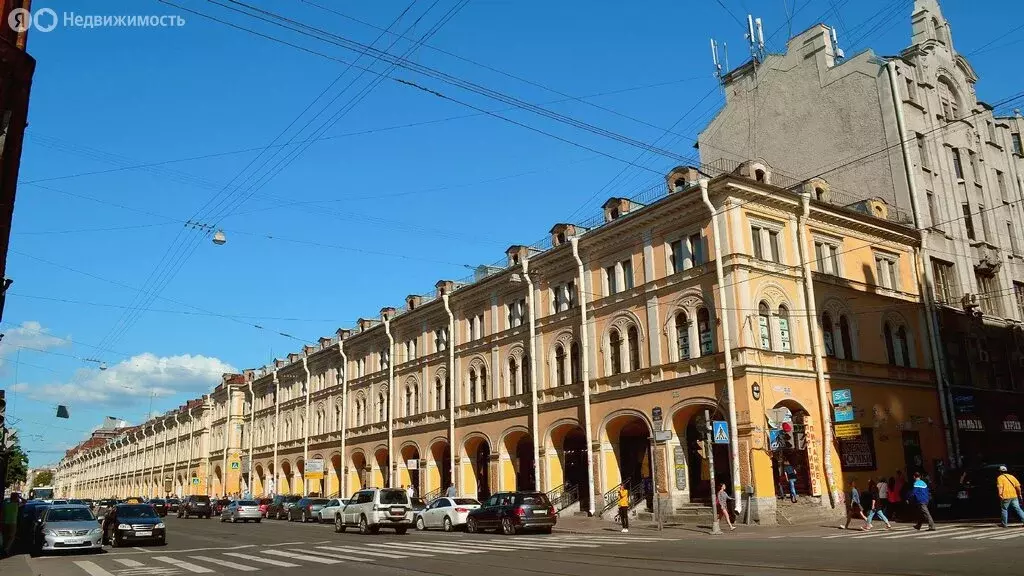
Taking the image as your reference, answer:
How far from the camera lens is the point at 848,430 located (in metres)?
28.3

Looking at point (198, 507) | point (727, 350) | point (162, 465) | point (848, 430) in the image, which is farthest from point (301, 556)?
point (162, 465)

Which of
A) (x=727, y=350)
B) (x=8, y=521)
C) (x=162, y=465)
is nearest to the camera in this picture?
(x=8, y=521)

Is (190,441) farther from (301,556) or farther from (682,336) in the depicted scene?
Answer: (301,556)

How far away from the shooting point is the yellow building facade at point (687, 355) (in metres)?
28.5

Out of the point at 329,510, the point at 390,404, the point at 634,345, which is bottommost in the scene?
the point at 329,510

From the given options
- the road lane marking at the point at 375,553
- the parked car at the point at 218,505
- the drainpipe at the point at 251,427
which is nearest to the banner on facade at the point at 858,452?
the road lane marking at the point at 375,553

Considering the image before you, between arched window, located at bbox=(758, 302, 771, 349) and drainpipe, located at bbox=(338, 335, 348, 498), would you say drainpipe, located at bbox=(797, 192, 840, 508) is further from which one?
drainpipe, located at bbox=(338, 335, 348, 498)

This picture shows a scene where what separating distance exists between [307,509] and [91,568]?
28.8m

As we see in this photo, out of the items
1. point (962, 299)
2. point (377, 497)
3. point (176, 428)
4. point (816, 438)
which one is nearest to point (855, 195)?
point (962, 299)

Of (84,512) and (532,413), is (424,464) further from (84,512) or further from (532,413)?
(84,512)

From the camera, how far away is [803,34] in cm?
4088

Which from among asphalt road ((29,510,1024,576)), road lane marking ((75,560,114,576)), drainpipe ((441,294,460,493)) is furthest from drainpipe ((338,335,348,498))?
road lane marking ((75,560,114,576))

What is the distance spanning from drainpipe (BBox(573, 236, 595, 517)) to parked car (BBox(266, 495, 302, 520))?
2365 cm

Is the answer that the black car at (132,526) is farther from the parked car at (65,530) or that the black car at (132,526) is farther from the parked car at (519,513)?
the parked car at (519,513)
